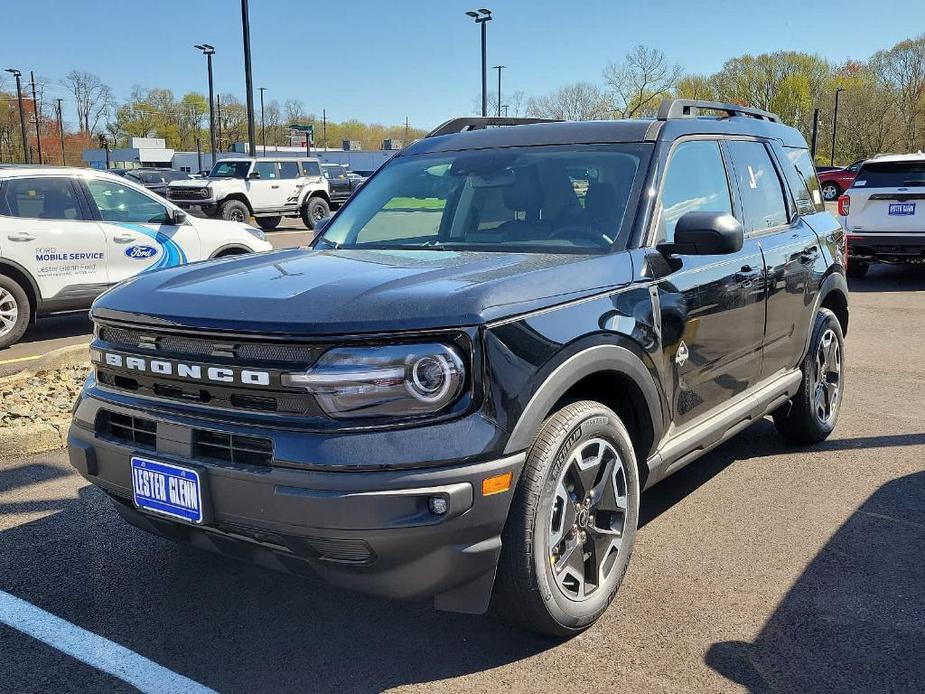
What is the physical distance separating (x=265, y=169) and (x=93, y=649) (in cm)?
2161

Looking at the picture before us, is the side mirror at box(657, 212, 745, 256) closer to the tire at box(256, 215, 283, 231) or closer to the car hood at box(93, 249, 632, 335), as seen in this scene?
the car hood at box(93, 249, 632, 335)

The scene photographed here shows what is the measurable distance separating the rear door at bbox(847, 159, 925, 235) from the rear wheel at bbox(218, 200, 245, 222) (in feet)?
48.6

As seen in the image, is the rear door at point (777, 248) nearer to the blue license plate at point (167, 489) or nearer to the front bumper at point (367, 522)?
the front bumper at point (367, 522)

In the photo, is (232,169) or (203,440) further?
(232,169)

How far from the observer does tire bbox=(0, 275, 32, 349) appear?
8531mm

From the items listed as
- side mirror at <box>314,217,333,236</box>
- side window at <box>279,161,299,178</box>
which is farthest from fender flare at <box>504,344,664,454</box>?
side window at <box>279,161,299,178</box>

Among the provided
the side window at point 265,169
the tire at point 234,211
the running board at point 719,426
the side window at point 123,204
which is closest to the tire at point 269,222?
the side window at point 265,169

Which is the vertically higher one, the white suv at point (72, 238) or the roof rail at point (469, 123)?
the roof rail at point (469, 123)

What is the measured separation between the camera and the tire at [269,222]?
2435 centimetres

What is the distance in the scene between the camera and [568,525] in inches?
119

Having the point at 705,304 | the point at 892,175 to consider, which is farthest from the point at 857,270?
the point at 705,304

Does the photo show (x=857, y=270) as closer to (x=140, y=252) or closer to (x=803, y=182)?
(x=803, y=182)

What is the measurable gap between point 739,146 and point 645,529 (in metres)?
2.01

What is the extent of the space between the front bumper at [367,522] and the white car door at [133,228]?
6.97 metres
